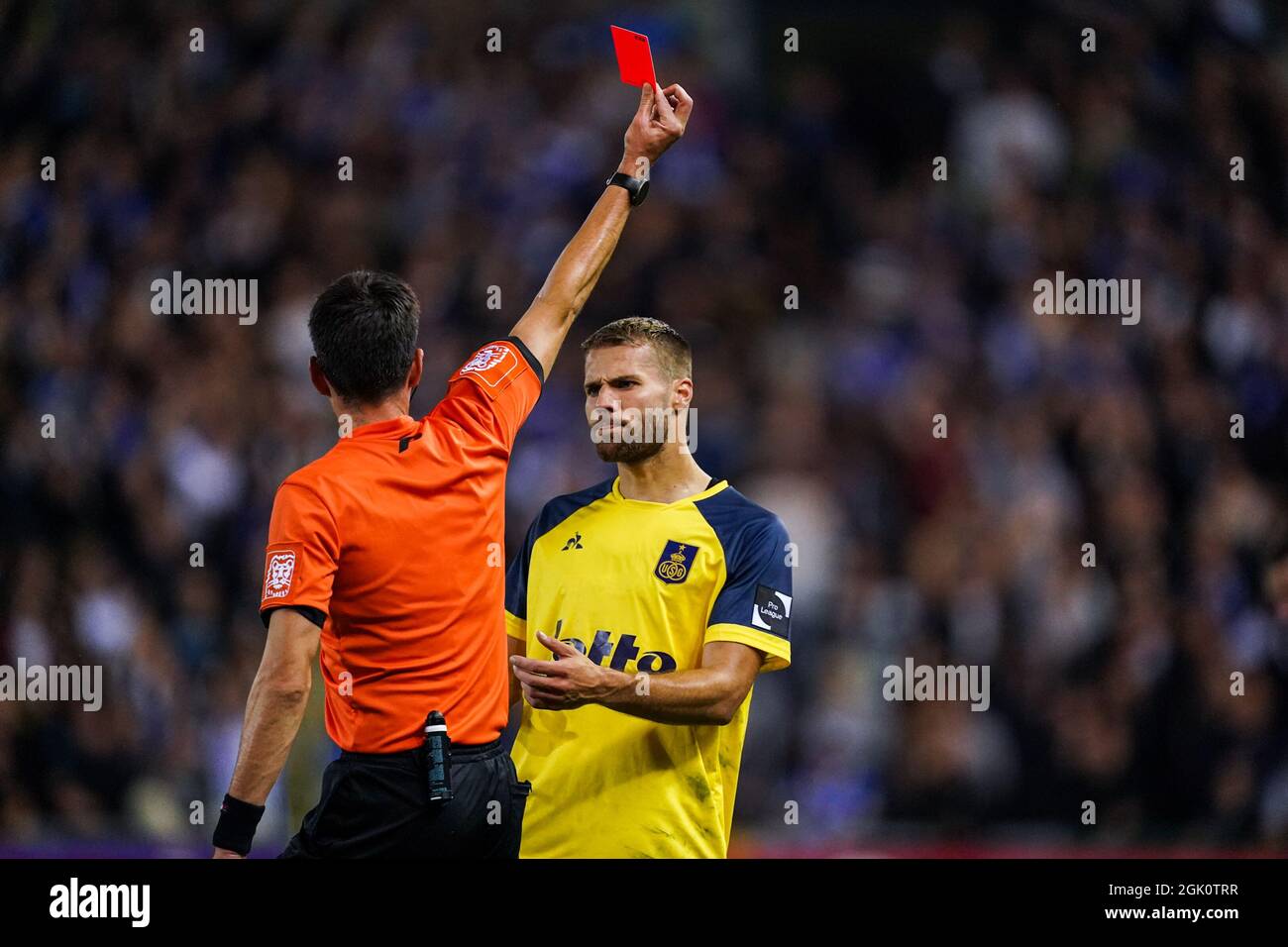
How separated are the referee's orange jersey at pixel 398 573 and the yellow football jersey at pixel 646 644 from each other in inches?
18.8

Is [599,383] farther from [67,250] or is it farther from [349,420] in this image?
[67,250]

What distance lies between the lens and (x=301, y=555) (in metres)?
3.48

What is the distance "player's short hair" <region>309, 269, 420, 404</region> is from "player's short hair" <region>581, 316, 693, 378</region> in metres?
0.84

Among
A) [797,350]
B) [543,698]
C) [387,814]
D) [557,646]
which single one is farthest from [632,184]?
[797,350]

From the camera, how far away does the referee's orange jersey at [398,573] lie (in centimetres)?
353

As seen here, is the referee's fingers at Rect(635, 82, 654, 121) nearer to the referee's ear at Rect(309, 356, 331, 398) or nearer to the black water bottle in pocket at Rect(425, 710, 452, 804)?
the referee's ear at Rect(309, 356, 331, 398)

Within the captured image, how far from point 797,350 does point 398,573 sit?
6.11 m

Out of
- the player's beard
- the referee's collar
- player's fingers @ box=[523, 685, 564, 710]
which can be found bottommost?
player's fingers @ box=[523, 685, 564, 710]

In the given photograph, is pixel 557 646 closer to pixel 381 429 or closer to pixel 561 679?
pixel 561 679

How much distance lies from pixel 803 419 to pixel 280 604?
19.1 feet

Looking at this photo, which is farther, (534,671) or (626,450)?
(626,450)

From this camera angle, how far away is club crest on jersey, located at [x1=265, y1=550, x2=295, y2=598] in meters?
3.45

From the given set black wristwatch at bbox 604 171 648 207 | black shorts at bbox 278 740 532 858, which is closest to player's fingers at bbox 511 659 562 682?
black shorts at bbox 278 740 532 858

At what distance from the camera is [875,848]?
7.37m
